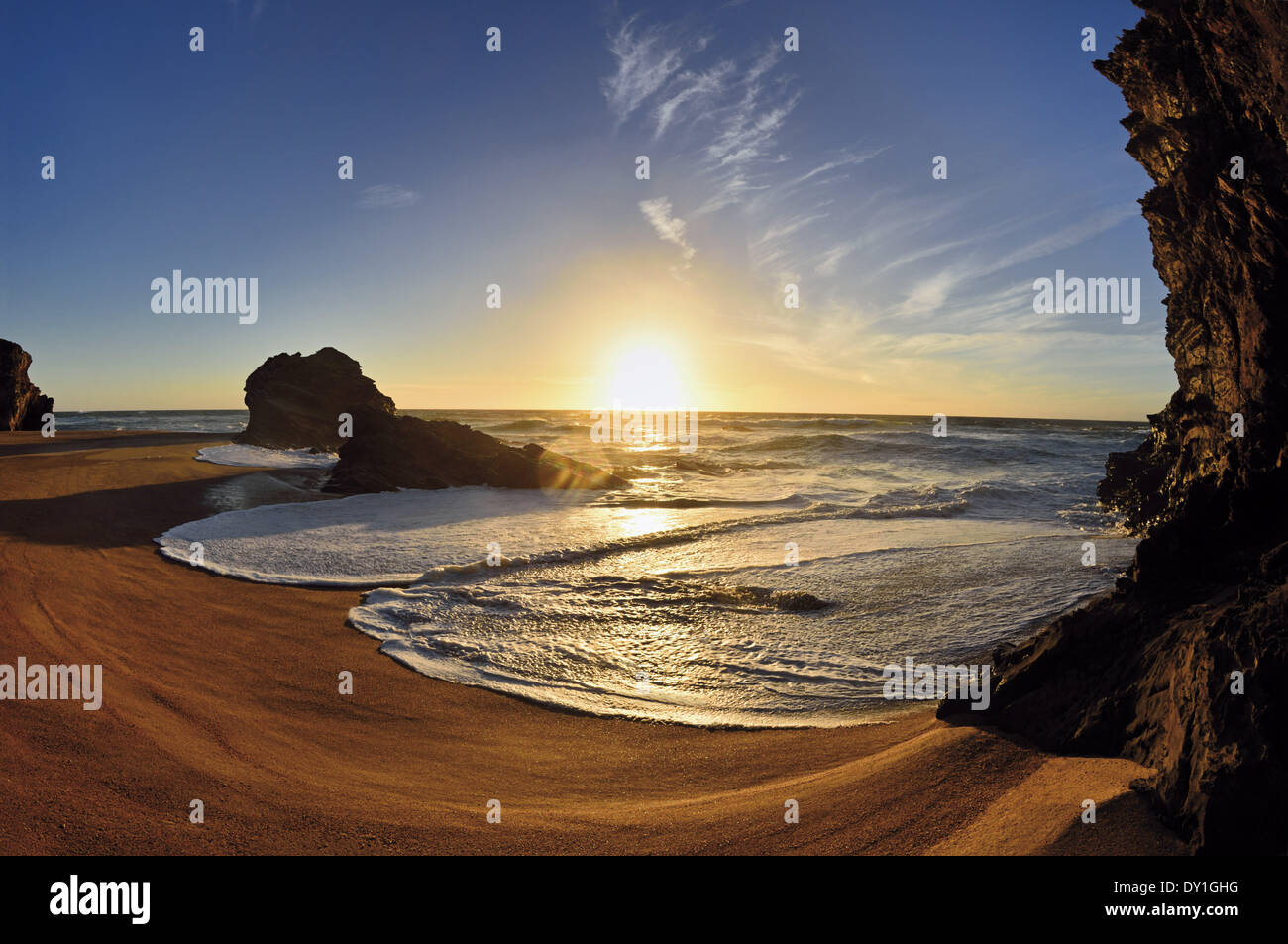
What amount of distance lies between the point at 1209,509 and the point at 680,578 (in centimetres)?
656

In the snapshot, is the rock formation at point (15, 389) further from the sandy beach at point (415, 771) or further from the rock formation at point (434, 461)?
the sandy beach at point (415, 771)

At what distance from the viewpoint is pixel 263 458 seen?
23.7 metres

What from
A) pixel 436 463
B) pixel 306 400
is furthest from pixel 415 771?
pixel 306 400

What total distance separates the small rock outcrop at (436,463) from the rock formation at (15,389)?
29.5 metres

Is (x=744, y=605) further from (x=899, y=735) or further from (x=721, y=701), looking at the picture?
(x=899, y=735)

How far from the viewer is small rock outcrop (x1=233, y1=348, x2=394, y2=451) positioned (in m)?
29.2

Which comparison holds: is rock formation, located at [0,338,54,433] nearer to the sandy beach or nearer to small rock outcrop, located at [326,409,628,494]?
small rock outcrop, located at [326,409,628,494]

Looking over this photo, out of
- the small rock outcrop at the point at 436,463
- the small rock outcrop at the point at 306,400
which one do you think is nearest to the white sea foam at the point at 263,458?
the small rock outcrop at the point at 306,400

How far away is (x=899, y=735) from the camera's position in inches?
185

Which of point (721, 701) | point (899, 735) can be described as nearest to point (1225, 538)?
point (899, 735)

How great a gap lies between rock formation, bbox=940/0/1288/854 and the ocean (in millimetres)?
1890

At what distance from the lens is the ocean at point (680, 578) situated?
241 inches

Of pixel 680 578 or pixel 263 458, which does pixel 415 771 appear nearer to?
pixel 680 578
